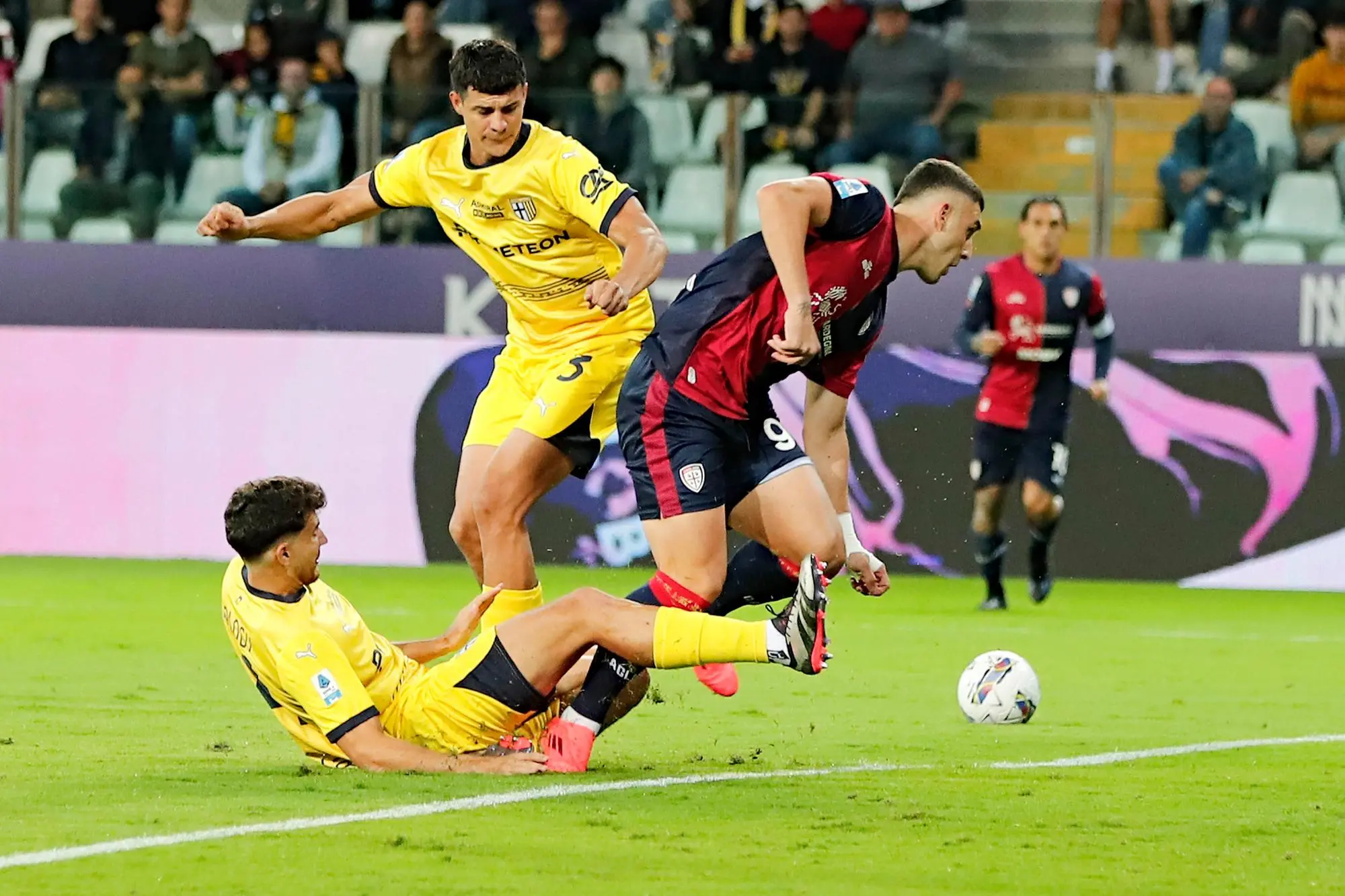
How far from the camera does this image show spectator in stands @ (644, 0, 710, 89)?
15703 mm

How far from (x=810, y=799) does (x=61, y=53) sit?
11754 millimetres

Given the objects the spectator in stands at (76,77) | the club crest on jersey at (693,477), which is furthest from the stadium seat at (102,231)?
the club crest on jersey at (693,477)

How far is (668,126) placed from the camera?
14.1m

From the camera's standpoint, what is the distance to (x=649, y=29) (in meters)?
16.1

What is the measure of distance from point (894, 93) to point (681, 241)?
5.39ft

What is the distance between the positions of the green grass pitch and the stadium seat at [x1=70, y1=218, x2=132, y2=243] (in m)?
4.84

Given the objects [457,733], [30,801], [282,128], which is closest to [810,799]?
[457,733]

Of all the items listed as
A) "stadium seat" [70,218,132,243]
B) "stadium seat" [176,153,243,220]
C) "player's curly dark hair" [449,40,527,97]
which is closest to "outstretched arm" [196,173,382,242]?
"player's curly dark hair" [449,40,527,97]

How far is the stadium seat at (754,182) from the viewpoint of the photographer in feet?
46.4

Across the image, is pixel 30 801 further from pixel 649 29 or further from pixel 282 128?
pixel 649 29

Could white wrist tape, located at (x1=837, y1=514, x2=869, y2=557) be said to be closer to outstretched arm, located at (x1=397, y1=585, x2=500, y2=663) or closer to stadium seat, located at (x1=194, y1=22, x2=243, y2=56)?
outstretched arm, located at (x1=397, y1=585, x2=500, y2=663)

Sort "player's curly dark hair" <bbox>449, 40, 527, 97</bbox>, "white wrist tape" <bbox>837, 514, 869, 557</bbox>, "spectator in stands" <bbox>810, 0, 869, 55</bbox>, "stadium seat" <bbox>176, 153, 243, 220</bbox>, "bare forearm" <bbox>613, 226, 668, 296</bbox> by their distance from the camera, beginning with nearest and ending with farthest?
"white wrist tape" <bbox>837, 514, 869, 557</bbox>
"bare forearm" <bbox>613, 226, 668, 296</bbox>
"player's curly dark hair" <bbox>449, 40, 527, 97</bbox>
"stadium seat" <bbox>176, 153, 243, 220</bbox>
"spectator in stands" <bbox>810, 0, 869, 55</bbox>

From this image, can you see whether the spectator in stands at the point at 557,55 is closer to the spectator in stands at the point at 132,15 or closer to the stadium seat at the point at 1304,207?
the spectator in stands at the point at 132,15

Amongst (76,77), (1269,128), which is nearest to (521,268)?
(1269,128)
